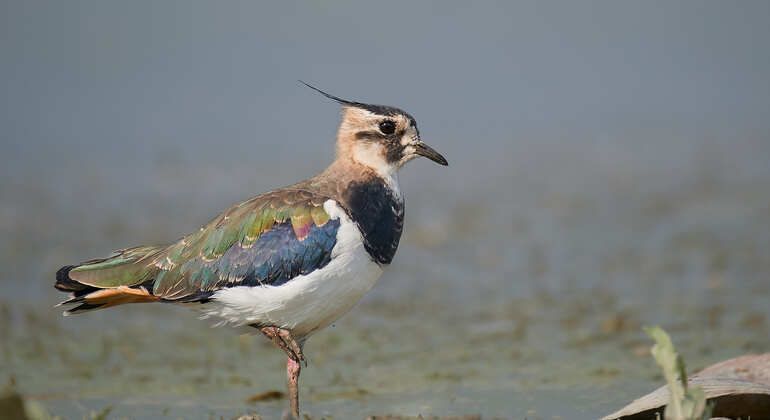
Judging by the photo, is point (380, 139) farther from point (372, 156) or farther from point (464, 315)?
point (464, 315)

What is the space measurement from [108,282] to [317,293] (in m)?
1.22

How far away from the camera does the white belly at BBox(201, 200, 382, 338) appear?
21.4 feet

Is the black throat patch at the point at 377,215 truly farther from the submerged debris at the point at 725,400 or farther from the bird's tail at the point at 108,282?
the submerged debris at the point at 725,400

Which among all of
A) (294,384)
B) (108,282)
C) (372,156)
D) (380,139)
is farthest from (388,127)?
(108,282)

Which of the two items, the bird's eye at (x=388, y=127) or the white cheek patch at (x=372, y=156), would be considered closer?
the white cheek patch at (x=372, y=156)

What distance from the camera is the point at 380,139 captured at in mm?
7246

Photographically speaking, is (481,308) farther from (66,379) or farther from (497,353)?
(66,379)

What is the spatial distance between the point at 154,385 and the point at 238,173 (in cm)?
732

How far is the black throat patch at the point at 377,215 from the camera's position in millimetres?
6684

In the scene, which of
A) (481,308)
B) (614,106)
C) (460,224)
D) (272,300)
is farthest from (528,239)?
(614,106)

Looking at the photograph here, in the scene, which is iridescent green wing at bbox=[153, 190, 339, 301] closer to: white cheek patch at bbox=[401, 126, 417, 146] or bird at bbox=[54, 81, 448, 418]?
bird at bbox=[54, 81, 448, 418]

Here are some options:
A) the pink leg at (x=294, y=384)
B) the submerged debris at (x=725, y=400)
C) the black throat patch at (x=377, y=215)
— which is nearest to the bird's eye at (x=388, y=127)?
the black throat patch at (x=377, y=215)

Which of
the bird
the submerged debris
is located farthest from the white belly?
the submerged debris

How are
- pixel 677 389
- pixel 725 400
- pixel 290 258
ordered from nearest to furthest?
pixel 677 389, pixel 725 400, pixel 290 258
